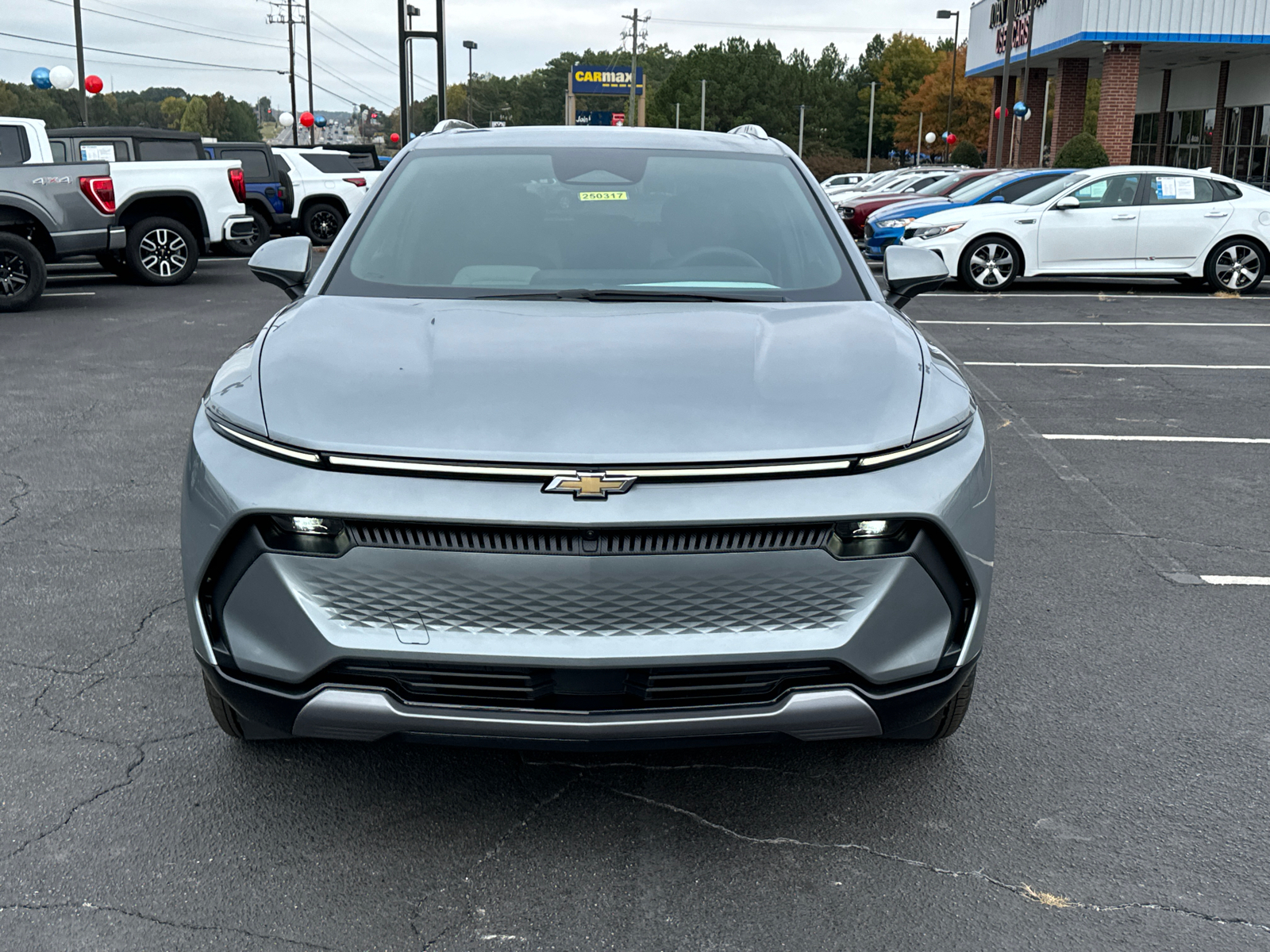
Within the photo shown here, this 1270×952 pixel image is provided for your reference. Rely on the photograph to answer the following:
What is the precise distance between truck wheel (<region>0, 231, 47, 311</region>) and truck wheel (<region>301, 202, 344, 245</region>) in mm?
8149

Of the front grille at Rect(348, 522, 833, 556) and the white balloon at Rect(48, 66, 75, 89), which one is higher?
the white balloon at Rect(48, 66, 75, 89)

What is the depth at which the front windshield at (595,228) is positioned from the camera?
3691 mm

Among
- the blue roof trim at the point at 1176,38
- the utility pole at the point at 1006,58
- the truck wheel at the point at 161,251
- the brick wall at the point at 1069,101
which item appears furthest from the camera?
the utility pole at the point at 1006,58

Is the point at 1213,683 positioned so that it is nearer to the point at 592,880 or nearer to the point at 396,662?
the point at 592,880

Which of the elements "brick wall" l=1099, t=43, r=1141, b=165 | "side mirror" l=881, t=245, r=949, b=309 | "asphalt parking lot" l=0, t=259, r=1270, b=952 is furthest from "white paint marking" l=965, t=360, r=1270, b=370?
"brick wall" l=1099, t=43, r=1141, b=165

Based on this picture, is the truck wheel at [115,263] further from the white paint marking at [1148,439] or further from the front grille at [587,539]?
the front grille at [587,539]

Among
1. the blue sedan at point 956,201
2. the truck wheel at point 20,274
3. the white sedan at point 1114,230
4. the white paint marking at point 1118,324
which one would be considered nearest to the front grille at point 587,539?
the white paint marking at point 1118,324

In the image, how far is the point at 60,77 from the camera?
98.2ft

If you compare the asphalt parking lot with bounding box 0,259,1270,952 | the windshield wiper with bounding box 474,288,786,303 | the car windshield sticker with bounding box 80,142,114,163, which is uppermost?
the car windshield sticker with bounding box 80,142,114,163

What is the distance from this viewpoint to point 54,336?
11492 millimetres

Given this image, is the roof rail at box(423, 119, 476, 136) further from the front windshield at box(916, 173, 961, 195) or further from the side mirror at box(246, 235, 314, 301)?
the front windshield at box(916, 173, 961, 195)

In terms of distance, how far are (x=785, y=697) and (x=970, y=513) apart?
0.57 metres

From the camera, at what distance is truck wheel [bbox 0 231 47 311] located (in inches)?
507

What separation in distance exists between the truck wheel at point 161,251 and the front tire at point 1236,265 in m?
13.0
